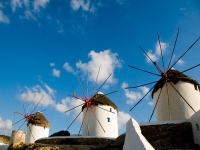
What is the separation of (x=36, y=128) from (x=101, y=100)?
12.4 m

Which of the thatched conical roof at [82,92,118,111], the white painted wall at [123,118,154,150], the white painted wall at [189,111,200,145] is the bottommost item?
the white painted wall at [123,118,154,150]

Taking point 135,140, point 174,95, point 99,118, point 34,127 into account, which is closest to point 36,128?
point 34,127

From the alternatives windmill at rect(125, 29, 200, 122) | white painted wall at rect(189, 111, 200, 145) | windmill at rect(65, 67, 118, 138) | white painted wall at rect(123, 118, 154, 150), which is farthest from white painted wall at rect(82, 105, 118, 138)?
white painted wall at rect(123, 118, 154, 150)

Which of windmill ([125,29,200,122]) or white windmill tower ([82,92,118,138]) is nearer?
windmill ([125,29,200,122])

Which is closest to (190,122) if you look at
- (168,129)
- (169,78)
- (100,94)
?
(168,129)

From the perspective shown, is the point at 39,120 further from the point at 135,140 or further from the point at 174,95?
the point at 135,140

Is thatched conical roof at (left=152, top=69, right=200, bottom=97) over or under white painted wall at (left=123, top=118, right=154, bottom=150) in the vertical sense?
over

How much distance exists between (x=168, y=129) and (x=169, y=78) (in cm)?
532

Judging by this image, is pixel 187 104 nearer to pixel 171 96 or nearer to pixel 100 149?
pixel 171 96

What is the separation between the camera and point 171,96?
17625mm

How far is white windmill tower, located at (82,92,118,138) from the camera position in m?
23.0

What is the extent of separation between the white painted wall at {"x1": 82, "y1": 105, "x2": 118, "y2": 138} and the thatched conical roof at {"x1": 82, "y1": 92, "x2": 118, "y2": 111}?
403 millimetres

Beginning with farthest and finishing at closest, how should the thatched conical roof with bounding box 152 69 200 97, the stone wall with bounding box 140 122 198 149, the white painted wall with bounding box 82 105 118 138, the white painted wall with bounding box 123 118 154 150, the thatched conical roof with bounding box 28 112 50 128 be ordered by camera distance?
1. the thatched conical roof with bounding box 28 112 50 128
2. the white painted wall with bounding box 82 105 118 138
3. the thatched conical roof with bounding box 152 69 200 97
4. the stone wall with bounding box 140 122 198 149
5. the white painted wall with bounding box 123 118 154 150

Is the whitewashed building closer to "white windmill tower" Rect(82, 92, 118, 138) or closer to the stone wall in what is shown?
the stone wall
